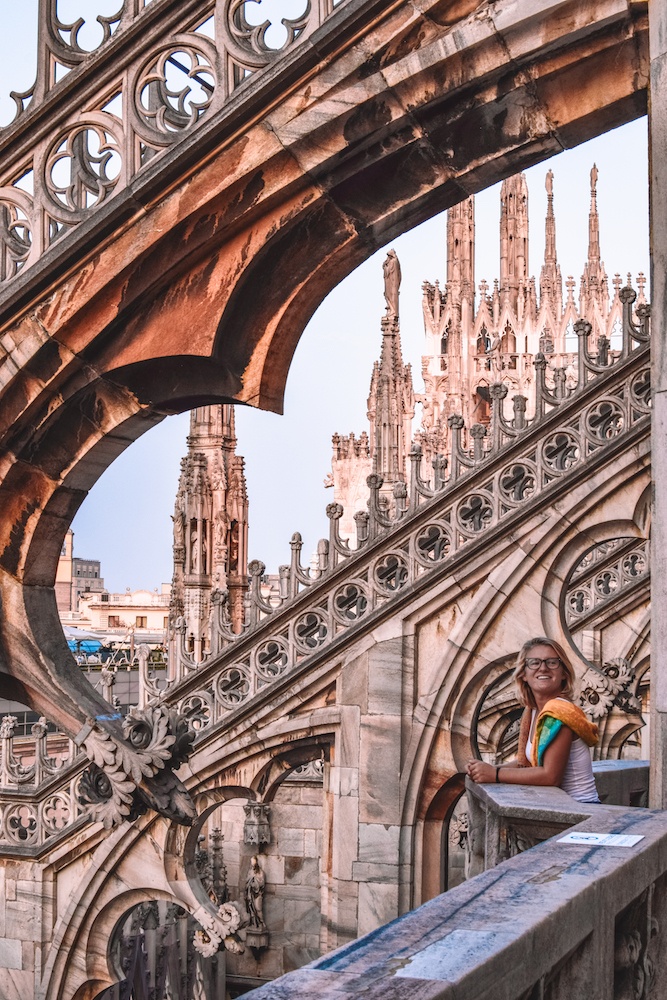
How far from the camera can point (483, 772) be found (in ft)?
11.9

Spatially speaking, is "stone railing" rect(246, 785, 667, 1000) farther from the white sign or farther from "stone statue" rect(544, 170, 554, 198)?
"stone statue" rect(544, 170, 554, 198)

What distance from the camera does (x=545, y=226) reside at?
37.4 metres

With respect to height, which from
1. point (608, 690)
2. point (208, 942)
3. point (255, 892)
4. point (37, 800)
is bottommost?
point (255, 892)

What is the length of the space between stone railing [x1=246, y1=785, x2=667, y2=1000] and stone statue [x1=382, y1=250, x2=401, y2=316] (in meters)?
21.7

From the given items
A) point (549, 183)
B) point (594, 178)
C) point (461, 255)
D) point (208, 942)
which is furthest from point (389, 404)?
point (594, 178)

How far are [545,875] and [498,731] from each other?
12.1m

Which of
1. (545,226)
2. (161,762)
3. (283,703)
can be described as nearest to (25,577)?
(161,762)

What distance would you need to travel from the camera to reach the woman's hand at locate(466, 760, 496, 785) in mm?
3621

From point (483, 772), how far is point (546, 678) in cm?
44

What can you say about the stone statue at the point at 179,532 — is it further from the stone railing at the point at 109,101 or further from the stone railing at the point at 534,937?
the stone railing at the point at 534,937

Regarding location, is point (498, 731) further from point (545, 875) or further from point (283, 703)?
point (545, 875)

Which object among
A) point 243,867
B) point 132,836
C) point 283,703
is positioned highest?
point 283,703

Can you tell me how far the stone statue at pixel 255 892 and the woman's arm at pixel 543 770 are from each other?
31.1ft

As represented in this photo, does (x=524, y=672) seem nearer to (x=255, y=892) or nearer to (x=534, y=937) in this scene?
(x=534, y=937)
